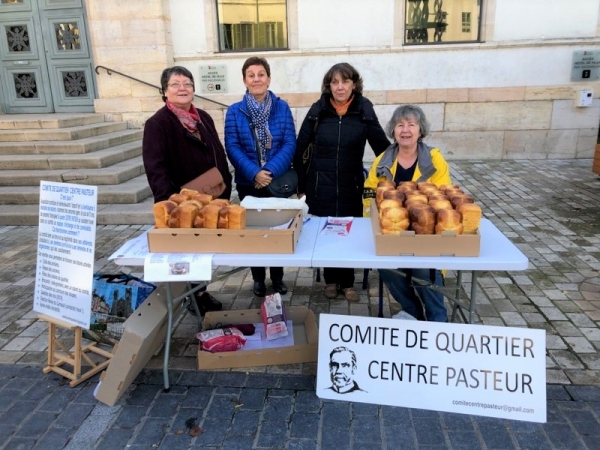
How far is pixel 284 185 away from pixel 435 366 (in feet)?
5.96

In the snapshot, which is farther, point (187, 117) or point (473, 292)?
point (187, 117)

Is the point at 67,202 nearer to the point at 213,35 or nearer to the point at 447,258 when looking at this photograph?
the point at 447,258

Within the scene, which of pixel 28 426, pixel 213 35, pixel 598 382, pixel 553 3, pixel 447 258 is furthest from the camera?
pixel 213 35

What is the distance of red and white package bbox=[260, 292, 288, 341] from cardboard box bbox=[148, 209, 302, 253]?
867 millimetres

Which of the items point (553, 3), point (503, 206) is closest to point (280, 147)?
point (503, 206)

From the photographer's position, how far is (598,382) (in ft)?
9.25

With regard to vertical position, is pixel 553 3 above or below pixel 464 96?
above

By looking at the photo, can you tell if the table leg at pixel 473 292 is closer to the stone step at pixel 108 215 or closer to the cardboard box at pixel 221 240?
the cardboard box at pixel 221 240

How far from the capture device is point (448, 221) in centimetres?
235

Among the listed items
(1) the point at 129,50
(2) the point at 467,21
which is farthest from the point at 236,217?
(2) the point at 467,21

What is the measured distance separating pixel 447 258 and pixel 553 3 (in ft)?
27.5

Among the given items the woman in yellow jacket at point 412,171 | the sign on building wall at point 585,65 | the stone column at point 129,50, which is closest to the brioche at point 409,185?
the woman in yellow jacket at point 412,171

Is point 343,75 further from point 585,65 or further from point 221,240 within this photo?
point 585,65

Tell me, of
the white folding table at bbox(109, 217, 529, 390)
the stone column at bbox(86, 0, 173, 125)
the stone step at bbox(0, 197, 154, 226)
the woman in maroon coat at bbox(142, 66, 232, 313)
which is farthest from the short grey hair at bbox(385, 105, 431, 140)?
the stone column at bbox(86, 0, 173, 125)
